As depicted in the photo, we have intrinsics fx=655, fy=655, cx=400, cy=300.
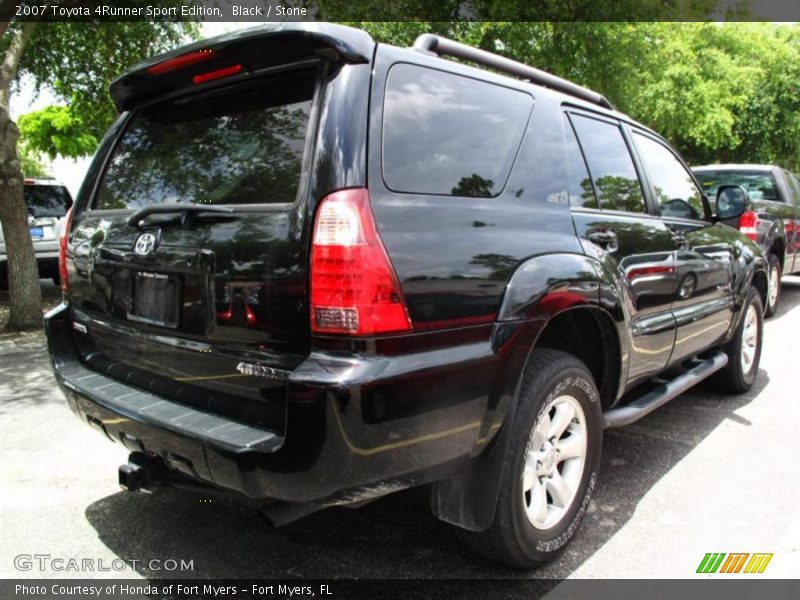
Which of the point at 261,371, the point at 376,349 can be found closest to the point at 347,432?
the point at 376,349

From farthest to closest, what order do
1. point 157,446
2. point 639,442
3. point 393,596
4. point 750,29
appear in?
1. point 750,29
2. point 639,442
3. point 393,596
4. point 157,446

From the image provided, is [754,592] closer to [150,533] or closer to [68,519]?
[150,533]

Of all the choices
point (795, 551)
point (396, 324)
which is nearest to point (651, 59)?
point (795, 551)

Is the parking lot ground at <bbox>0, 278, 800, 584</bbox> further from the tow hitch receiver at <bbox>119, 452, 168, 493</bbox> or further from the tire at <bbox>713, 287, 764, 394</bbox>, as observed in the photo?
the tire at <bbox>713, 287, 764, 394</bbox>

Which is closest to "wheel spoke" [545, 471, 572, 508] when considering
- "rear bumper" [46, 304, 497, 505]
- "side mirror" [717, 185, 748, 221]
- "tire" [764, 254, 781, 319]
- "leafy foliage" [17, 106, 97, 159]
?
"rear bumper" [46, 304, 497, 505]

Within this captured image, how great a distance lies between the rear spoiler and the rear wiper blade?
0.52 m

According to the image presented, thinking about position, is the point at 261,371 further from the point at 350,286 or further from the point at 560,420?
the point at 560,420

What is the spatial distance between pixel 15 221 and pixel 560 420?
23.4 feet

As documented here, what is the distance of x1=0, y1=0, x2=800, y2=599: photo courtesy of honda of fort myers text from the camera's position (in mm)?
2064

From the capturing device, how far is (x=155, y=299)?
2480 mm

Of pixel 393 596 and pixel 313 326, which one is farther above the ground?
pixel 313 326

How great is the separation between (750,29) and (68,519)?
856 inches

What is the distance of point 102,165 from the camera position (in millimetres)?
3057

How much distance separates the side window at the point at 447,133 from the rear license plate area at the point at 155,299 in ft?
3.02
